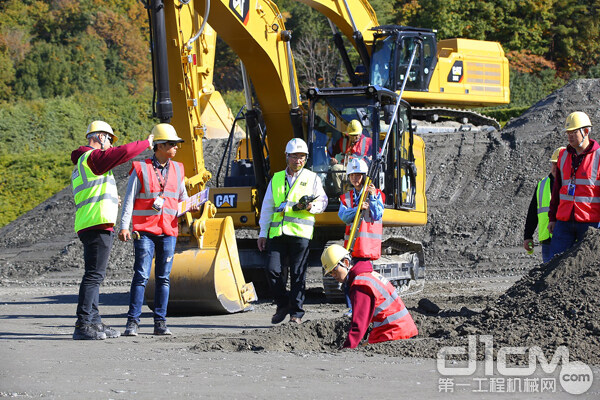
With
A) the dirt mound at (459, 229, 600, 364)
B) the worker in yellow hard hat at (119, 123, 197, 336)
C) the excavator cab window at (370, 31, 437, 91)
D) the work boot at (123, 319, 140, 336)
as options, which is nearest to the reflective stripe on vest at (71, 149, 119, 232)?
the worker in yellow hard hat at (119, 123, 197, 336)

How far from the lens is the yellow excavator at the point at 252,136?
10.0 metres

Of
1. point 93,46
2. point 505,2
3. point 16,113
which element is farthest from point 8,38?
point 505,2

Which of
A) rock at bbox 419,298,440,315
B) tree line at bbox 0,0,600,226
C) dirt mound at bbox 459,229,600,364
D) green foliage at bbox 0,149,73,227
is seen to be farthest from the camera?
tree line at bbox 0,0,600,226

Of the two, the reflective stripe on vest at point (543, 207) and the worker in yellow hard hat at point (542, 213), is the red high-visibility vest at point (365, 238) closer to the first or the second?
the worker in yellow hard hat at point (542, 213)

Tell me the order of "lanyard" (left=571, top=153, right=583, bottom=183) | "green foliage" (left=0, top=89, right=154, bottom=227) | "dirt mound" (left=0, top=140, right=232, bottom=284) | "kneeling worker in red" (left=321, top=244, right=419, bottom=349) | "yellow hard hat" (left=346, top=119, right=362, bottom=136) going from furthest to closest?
"green foliage" (left=0, top=89, right=154, bottom=227)
"dirt mound" (left=0, top=140, right=232, bottom=284)
"yellow hard hat" (left=346, top=119, right=362, bottom=136)
"lanyard" (left=571, top=153, right=583, bottom=183)
"kneeling worker in red" (left=321, top=244, right=419, bottom=349)

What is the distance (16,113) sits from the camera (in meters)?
35.5

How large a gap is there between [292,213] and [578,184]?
2791 millimetres

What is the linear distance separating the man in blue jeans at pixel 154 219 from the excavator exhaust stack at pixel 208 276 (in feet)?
4.40

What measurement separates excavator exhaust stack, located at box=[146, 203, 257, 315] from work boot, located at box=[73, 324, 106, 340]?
189 centimetres

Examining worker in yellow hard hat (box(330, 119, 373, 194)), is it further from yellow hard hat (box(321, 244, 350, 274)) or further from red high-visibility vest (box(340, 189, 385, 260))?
yellow hard hat (box(321, 244, 350, 274))

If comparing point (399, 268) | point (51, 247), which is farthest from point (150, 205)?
point (51, 247)

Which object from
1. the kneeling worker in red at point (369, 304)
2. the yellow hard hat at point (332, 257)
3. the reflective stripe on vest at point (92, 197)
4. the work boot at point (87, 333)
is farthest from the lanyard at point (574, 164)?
the work boot at point (87, 333)

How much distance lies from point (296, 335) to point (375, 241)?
5.37 feet

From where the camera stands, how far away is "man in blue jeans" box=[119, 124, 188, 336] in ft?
27.4
